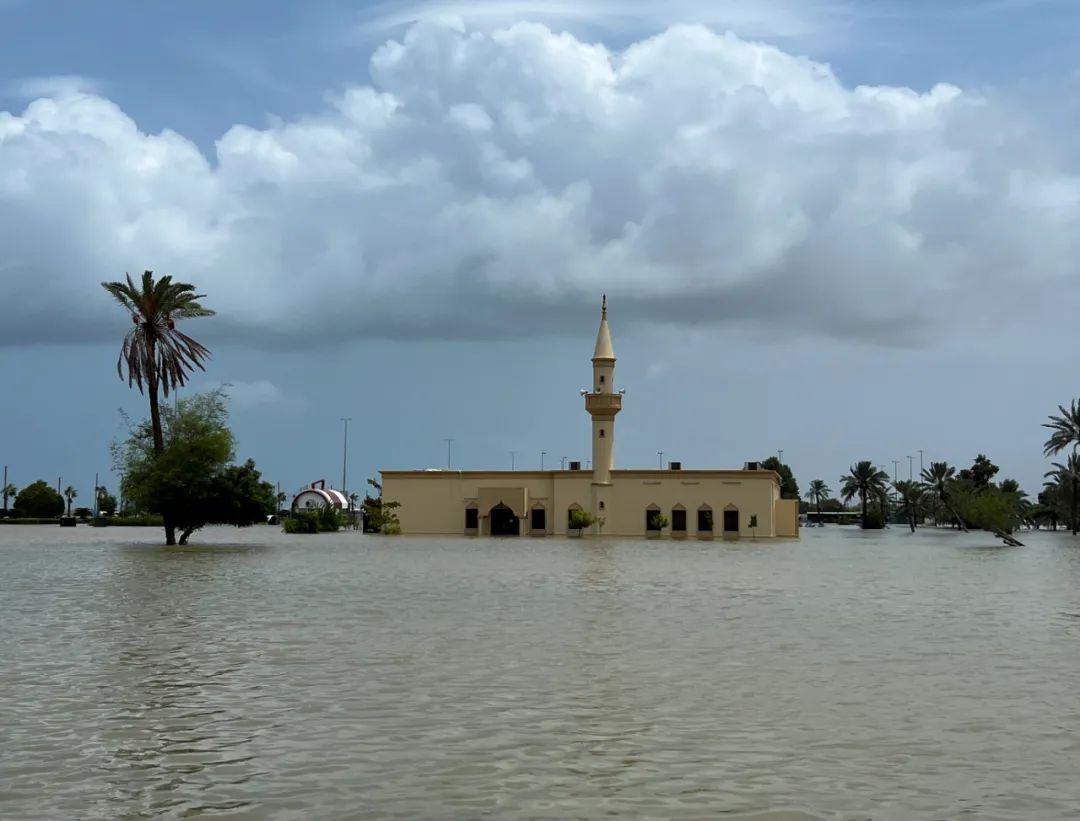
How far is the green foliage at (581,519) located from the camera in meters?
81.5

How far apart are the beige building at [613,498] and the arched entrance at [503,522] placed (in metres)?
0.07

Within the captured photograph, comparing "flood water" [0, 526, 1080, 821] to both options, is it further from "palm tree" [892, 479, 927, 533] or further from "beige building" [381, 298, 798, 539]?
"palm tree" [892, 479, 927, 533]

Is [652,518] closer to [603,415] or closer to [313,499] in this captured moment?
[603,415]

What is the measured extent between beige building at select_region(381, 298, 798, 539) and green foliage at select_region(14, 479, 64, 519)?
64.3 m

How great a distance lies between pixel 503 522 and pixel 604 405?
10.7 meters

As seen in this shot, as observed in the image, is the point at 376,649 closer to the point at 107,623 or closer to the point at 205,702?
the point at 205,702

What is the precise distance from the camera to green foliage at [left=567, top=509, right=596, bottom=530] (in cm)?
8150

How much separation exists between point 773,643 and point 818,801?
9.64m

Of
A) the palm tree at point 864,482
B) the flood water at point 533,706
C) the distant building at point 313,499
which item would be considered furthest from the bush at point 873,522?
the flood water at point 533,706

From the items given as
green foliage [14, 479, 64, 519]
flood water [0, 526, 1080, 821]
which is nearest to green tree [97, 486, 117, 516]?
green foliage [14, 479, 64, 519]

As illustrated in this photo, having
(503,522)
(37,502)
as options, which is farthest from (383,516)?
(37,502)

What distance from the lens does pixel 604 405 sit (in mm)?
82688

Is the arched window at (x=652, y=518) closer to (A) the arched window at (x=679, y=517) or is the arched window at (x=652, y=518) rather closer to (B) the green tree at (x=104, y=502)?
(A) the arched window at (x=679, y=517)

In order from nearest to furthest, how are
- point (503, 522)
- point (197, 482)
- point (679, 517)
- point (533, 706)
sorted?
point (533, 706)
point (197, 482)
point (679, 517)
point (503, 522)
